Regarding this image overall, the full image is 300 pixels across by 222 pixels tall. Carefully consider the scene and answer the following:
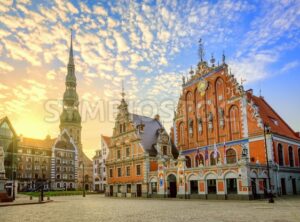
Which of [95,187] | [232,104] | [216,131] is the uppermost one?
[232,104]

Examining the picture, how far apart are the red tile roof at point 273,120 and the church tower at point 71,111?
82679 millimetres

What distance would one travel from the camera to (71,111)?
4599 inches

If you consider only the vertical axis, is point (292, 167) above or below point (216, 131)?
below

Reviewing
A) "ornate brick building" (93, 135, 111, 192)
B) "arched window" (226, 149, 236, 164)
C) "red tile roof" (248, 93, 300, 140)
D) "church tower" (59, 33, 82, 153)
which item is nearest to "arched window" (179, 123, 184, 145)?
"arched window" (226, 149, 236, 164)

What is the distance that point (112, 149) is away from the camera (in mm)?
→ 53625

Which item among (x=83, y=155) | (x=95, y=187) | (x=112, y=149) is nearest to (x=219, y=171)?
(x=112, y=149)

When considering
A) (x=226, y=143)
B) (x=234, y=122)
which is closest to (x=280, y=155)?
(x=226, y=143)

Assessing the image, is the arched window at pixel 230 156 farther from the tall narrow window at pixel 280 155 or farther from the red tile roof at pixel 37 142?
the red tile roof at pixel 37 142

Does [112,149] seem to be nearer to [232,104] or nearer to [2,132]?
[232,104]

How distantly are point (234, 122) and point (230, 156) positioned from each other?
448 centimetres

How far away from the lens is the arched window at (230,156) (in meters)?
39.1

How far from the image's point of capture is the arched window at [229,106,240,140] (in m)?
39.1

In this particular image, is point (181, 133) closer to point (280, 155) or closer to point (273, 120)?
point (273, 120)

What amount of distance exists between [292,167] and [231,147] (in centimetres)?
822
